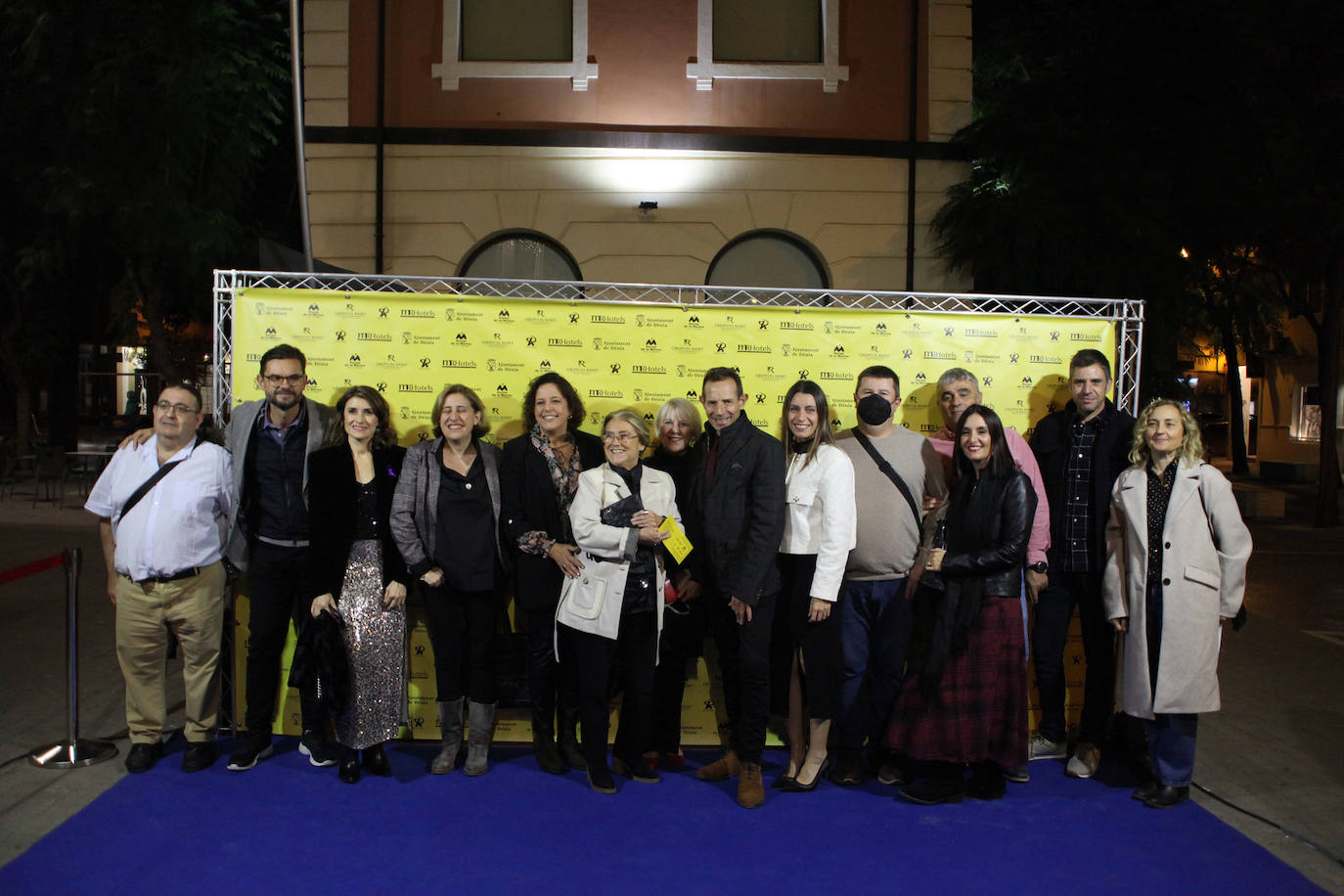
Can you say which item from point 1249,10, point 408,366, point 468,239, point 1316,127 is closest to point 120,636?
point 408,366

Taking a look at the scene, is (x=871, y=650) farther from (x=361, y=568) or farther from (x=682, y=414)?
(x=361, y=568)

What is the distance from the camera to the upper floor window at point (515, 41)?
36.0ft

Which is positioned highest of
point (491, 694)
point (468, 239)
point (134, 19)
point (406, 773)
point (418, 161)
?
point (134, 19)

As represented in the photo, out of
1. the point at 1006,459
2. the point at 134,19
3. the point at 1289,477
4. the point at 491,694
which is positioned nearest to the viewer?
the point at 1006,459

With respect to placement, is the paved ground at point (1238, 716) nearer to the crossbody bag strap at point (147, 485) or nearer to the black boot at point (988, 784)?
the black boot at point (988, 784)

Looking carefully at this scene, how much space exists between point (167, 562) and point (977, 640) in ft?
13.1

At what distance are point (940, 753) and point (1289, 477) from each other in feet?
83.6

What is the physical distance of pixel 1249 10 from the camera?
11.1 m

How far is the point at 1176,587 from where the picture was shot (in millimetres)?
4668

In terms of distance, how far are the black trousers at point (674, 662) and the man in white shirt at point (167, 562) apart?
2295 mm

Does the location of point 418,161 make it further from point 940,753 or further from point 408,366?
point 940,753

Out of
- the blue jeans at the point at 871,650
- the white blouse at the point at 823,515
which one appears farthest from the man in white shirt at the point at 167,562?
the blue jeans at the point at 871,650

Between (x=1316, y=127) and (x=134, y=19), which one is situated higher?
(x=134, y=19)

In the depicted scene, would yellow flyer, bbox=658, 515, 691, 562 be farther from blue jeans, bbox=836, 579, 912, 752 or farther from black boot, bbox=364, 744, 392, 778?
black boot, bbox=364, 744, 392, 778
